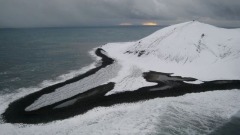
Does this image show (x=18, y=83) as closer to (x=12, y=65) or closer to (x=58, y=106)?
(x=58, y=106)

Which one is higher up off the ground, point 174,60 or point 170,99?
point 174,60

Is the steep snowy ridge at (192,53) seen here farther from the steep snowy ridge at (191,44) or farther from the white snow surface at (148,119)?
the white snow surface at (148,119)

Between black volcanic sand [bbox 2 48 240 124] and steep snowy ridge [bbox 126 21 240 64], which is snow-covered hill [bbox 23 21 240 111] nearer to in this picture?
steep snowy ridge [bbox 126 21 240 64]

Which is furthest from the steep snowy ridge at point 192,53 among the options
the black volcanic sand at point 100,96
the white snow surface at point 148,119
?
the white snow surface at point 148,119

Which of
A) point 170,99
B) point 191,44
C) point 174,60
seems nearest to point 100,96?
point 170,99

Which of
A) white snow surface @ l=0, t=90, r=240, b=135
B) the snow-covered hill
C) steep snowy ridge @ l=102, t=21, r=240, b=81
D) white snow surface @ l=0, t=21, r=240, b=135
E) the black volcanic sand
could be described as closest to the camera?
white snow surface @ l=0, t=90, r=240, b=135

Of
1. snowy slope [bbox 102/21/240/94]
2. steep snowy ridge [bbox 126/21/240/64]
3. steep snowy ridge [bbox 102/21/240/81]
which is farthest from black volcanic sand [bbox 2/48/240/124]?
steep snowy ridge [bbox 126/21/240/64]

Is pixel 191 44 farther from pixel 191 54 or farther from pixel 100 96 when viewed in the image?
pixel 100 96
